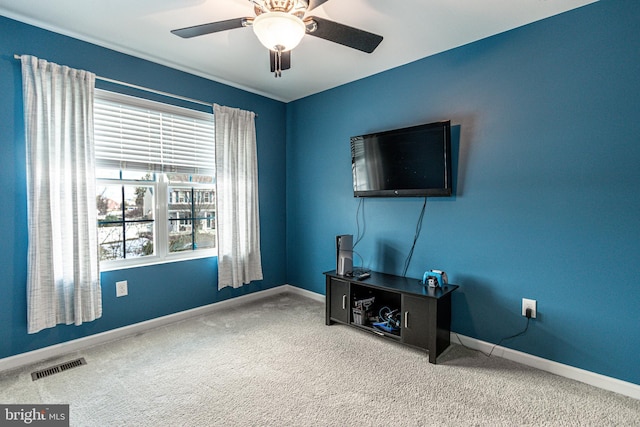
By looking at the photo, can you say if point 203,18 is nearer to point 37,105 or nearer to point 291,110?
point 37,105

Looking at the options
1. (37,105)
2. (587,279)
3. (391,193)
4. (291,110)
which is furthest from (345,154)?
(37,105)

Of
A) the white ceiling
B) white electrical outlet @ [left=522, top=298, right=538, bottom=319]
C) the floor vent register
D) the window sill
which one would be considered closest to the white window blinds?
the white ceiling

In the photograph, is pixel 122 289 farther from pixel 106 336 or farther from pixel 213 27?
pixel 213 27

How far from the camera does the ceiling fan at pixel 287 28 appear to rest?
61.8 inches

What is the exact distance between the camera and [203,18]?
2.25m

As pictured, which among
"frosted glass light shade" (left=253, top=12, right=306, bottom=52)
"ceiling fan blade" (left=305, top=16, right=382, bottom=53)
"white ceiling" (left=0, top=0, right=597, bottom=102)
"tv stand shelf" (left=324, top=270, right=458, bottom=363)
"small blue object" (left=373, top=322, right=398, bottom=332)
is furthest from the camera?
"small blue object" (left=373, top=322, right=398, bottom=332)

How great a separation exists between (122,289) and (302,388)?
6.07 feet

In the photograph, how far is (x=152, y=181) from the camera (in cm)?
301

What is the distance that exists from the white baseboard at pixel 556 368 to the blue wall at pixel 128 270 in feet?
7.78

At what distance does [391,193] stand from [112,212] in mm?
2519

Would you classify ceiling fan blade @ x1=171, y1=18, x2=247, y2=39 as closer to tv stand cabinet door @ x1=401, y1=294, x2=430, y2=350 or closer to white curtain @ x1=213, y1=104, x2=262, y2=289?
white curtain @ x1=213, y1=104, x2=262, y2=289

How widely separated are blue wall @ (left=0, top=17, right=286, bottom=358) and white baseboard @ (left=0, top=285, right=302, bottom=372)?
0.04m

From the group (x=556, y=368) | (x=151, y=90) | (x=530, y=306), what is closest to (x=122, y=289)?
(x=151, y=90)

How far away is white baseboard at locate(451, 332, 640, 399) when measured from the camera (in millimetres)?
1976
